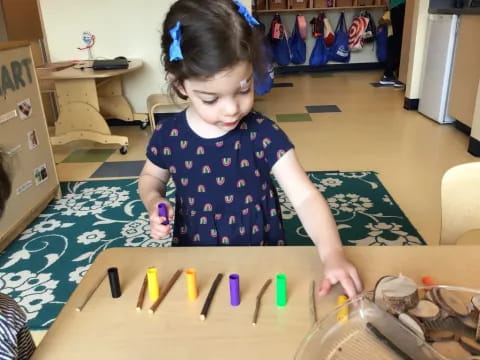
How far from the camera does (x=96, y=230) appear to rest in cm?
197

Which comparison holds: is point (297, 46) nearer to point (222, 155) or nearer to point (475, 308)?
point (222, 155)

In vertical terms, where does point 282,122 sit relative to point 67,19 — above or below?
below

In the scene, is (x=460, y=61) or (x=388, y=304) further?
(x=460, y=61)

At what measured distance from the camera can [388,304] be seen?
20.5 inches

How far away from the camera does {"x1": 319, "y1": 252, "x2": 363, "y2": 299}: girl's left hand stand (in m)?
0.60

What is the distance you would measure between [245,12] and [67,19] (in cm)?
304

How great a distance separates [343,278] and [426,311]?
0.38 ft

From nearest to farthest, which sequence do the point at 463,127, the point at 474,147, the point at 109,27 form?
the point at 474,147
the point at 463,127
the point at 109,27

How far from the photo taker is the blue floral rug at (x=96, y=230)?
158 cm

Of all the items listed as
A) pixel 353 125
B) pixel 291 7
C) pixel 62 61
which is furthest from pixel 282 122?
pixel 291 7

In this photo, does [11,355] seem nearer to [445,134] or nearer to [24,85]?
[24,85]

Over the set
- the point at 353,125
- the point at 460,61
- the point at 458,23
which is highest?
the point at 458,23

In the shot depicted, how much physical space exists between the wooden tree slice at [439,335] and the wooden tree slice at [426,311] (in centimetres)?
2

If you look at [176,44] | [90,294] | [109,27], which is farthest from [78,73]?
[90,294]
